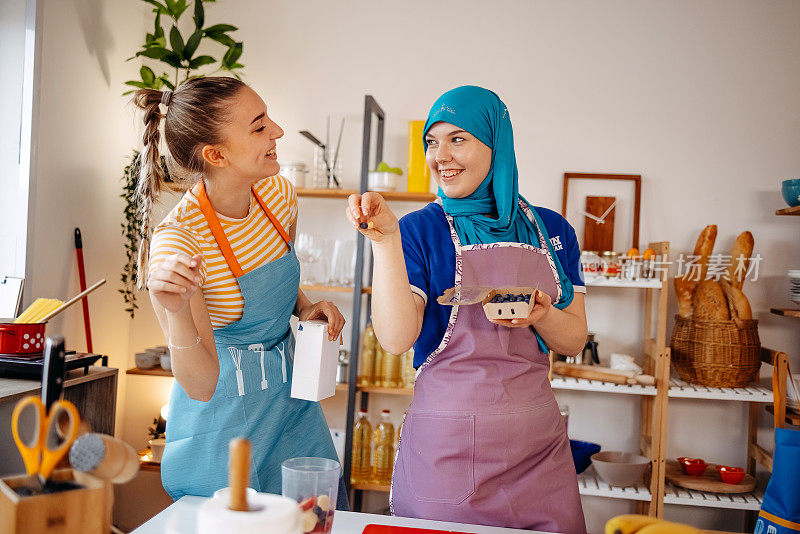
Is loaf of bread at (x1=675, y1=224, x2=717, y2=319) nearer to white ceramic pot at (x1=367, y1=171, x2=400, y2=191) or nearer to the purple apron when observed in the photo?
white ceramic pot at (x1=367, y1=171, x2=400, y2=191)

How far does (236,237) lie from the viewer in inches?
54.1

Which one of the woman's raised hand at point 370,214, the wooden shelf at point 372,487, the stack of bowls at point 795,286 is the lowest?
the wooden shelf at point 372,487

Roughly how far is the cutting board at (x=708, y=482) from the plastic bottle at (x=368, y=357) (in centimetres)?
144

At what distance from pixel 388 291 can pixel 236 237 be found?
0.37m

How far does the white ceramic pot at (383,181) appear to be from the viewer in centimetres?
299

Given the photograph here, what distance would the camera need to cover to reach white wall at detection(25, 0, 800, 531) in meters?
3.11

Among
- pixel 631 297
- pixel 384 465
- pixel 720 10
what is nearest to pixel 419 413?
pixel 384 465

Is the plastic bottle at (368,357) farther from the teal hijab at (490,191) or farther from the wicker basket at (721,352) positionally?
the teal hijab at (490,191)

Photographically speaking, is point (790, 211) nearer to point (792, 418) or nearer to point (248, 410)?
point (792, 418)

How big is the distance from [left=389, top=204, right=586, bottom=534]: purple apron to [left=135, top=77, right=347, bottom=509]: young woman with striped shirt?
0.72ft

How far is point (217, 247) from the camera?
133cm

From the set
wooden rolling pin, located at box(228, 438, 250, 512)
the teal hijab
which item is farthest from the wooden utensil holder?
the teal hijab

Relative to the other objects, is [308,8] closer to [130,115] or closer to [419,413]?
[130,115]

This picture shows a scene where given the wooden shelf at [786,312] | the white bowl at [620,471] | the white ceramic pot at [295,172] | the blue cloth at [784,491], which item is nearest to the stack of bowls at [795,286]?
the wooden shelf at [786,312]
